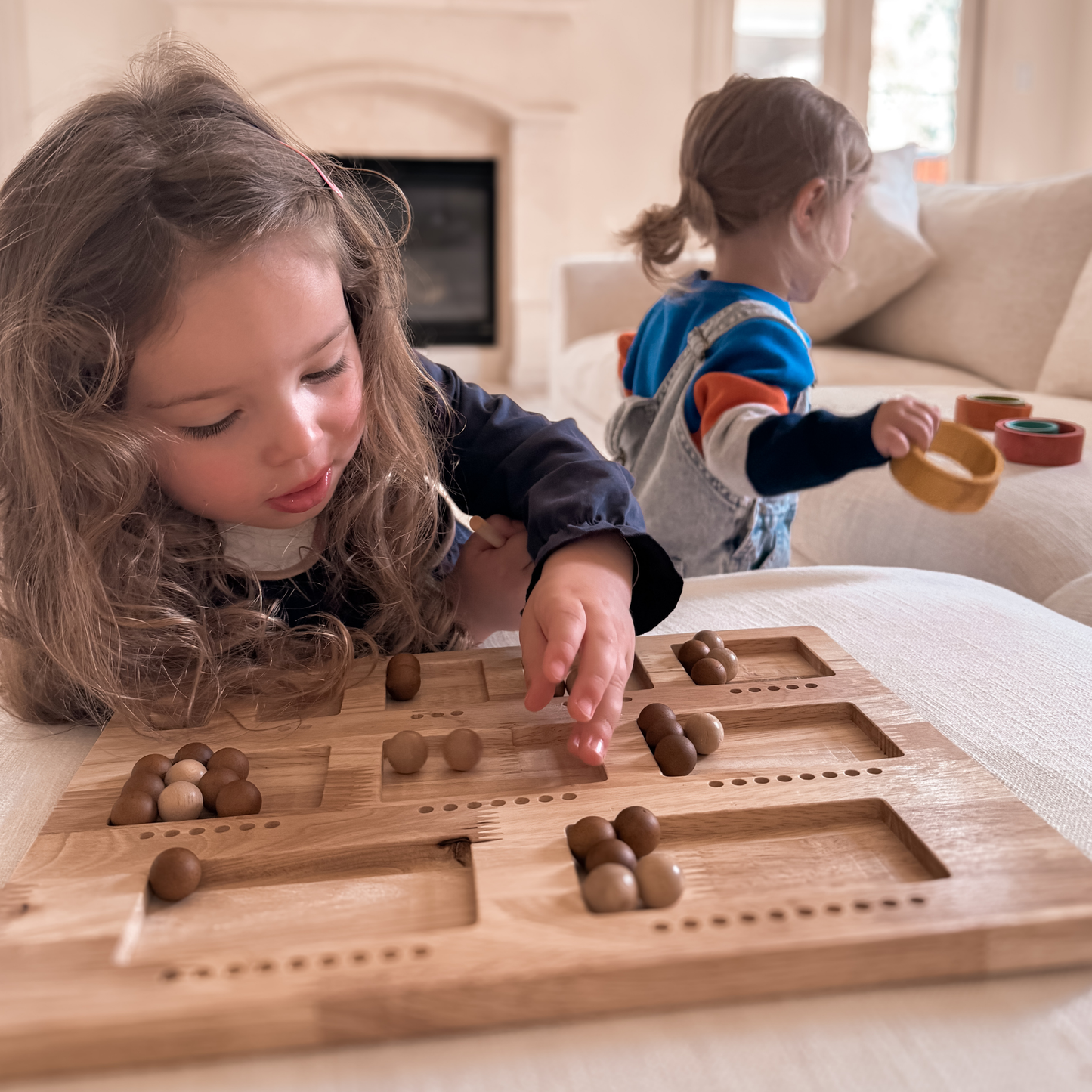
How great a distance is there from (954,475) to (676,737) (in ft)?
1.33

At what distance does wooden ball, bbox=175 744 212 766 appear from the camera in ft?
1.90

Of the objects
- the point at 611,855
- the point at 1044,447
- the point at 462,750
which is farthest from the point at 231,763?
→ the point at 1044,447

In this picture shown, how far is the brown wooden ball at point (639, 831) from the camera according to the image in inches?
18.7

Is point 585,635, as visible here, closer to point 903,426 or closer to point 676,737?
point 676,737

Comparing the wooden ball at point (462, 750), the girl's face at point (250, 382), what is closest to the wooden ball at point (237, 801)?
the wooden ball at point (462, 750)

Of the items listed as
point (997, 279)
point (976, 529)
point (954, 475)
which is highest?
point (997, 279)

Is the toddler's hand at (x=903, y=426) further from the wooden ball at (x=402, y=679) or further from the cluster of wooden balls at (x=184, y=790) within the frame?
the cluster of wooden balls at (x=184, y=790)

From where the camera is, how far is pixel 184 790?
531 millimetres

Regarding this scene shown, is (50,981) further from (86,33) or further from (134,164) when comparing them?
(86,33)

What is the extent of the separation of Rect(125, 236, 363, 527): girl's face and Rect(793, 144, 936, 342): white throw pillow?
176 cm

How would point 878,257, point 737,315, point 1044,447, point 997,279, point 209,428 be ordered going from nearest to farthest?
1. point 209,428
2. point 737,315
3. point 1044,447
4. point 997,279
5. point 878,257

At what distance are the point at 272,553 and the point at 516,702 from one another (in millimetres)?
Result: 258

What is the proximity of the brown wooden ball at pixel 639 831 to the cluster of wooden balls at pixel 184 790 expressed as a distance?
192 mm

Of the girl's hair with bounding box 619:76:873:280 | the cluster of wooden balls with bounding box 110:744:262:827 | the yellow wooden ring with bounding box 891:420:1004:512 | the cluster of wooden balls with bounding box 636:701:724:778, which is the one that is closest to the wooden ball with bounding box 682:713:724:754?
the cluster of wooden balls with bounding box 636:701:724:778
